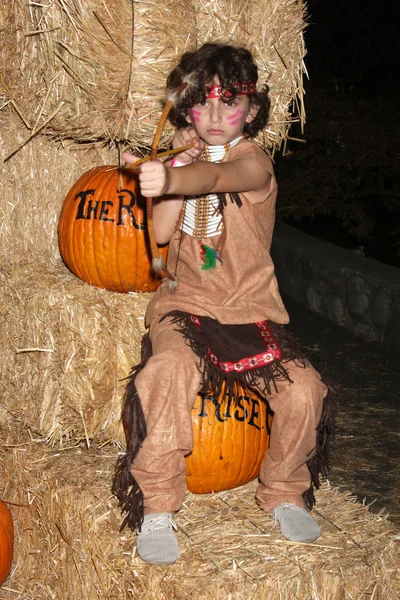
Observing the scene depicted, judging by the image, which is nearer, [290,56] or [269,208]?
[269,208]

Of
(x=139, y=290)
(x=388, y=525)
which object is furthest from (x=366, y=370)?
(x=388, y=525)

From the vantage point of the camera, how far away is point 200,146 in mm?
3436

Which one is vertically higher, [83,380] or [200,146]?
[200,146]

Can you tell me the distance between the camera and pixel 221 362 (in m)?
3.27

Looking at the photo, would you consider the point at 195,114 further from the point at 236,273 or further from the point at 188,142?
the point at 236,273

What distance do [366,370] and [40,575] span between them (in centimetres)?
344

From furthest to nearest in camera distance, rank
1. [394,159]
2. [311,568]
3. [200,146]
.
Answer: [394,159]
[200,146]
[311,568]

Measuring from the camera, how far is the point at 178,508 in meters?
3.18

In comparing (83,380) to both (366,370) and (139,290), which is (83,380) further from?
(366,370)

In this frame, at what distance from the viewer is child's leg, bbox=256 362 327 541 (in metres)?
Result: 3.23

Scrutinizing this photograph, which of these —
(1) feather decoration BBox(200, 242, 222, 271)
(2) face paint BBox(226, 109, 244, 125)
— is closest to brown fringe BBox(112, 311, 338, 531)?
(1) feather decoration BBox(200, 242, 222, 271)

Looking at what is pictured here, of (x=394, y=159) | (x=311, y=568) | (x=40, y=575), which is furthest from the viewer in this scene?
(x=394, y=159)

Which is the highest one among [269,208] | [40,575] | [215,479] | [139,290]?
[269,208]

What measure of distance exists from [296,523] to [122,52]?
188cm
